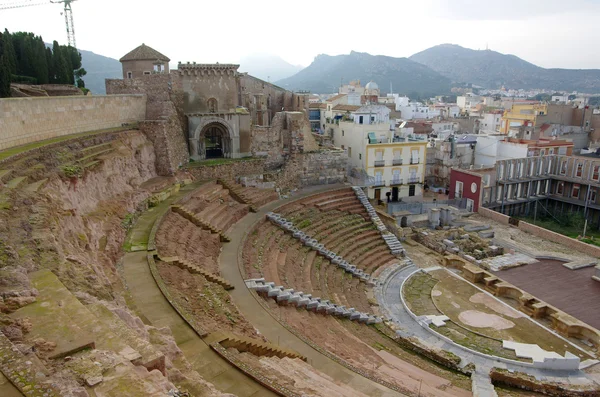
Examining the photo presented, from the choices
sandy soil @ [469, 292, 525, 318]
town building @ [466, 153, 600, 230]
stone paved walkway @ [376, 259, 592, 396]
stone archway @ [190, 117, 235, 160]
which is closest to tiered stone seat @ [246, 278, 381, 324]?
stone paved walkway @ [376, 259, 592, 396]

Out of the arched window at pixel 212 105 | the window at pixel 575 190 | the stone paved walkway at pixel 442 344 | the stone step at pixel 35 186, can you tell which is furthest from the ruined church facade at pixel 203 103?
the window at pixel 575 190

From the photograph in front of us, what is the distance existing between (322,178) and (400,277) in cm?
1075

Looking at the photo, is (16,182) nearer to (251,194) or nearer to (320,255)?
(320,255)

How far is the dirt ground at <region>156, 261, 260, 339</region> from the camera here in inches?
437

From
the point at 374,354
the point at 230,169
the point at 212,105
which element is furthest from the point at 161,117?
the point at 374,354

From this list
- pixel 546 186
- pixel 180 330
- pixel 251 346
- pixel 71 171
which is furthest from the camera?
pixel 546 186

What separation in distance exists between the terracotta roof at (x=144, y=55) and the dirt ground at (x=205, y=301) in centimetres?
1979

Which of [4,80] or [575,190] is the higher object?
[4,80]

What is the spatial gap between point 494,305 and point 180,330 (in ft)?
50.6

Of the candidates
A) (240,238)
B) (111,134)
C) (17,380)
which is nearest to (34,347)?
(17,380)

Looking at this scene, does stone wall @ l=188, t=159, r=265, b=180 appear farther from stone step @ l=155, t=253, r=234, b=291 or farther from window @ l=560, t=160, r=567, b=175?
window @ l=560, t=160, r=567, b=175

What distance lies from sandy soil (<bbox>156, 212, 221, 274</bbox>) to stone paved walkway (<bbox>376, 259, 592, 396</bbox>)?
7.99 m

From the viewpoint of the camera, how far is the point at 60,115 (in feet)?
60.3

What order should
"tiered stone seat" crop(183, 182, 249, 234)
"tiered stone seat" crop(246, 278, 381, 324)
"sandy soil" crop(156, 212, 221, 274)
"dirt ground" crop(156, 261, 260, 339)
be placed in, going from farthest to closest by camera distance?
"tiered stone seat" crop(183, 182, 249, 234) < "sandy soil" crop(156, 212, 221, 274) < "tiered stone seat" crop(246, 278, 381, 324) < "dirt ground" crop(156, 261, 260, 339)
